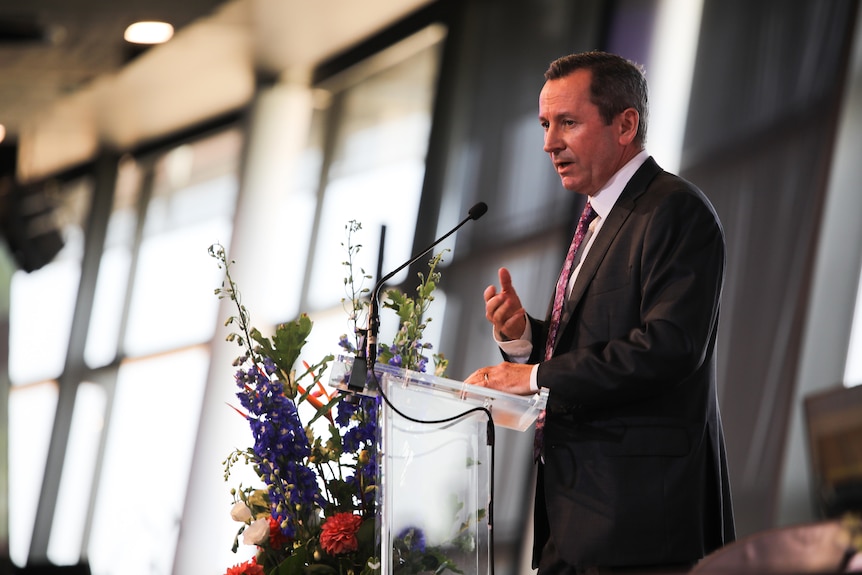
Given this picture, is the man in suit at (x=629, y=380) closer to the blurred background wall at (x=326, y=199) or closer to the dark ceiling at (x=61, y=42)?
the blurred background wall at (x=326, y=199)

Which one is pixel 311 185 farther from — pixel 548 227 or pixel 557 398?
pixel 557 398

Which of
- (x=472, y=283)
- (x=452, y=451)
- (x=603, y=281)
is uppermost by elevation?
(x=472, y=283)

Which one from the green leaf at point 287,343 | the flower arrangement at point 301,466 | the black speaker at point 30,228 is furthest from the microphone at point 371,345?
the black speaker at point 30,228

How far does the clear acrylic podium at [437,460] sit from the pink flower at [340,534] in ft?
0.65

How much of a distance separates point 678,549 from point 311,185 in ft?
14.5

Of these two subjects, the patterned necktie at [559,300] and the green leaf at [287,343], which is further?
the green leaf at [287,343]

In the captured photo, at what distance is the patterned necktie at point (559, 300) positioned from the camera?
2.27 metres

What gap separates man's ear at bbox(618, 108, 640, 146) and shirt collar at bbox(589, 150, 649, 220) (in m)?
0.05

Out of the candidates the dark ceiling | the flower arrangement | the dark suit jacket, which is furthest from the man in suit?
the dark ceiling

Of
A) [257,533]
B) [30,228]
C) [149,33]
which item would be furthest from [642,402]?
[149,33]

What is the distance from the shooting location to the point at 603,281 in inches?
88.7

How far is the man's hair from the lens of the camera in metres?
2.39

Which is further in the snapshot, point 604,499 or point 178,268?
point 178,268

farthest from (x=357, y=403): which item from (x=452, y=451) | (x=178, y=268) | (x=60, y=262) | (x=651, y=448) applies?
(x=60, y=262)
